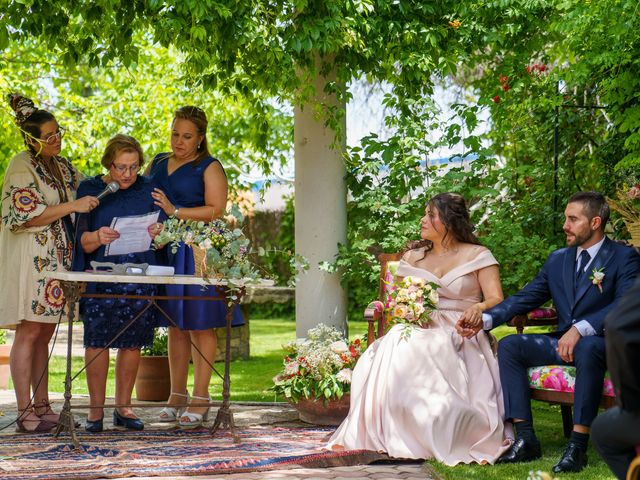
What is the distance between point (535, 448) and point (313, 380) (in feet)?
4.89

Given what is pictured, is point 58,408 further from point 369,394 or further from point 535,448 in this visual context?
point 535,448

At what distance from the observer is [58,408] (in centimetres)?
662

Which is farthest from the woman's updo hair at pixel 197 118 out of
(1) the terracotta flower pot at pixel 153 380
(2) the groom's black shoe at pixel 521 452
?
(2) the groom's black shoe at pixel 521 452

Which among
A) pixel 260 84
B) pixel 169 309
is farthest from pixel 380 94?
pixel 169 309

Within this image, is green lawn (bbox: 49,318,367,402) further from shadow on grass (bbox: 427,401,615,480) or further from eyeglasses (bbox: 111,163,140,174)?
shadow on grass (bbox: 427,401,615,480)

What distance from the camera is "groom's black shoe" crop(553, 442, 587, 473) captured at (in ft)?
15.2

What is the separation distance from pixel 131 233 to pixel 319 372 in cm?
138

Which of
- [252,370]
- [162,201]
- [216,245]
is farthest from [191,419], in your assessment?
[252,370]

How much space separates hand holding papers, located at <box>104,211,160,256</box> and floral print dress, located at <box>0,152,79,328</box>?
1.13ft

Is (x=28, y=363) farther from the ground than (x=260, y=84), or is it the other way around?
(x=260, y=84)

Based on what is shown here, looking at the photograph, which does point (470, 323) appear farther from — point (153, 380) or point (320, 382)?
point (153, 380)

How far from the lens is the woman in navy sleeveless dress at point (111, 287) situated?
5.66 m

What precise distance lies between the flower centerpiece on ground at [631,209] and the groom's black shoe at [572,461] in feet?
4.30

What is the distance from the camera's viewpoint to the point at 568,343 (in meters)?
4.91
